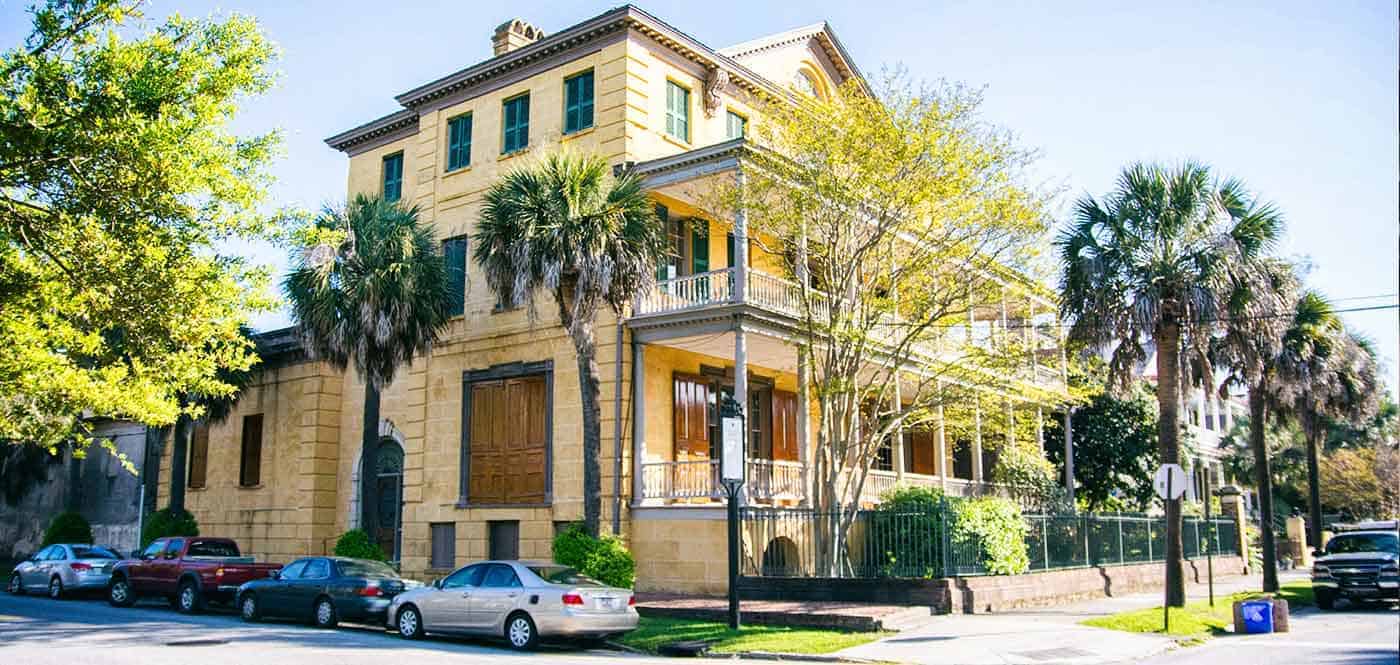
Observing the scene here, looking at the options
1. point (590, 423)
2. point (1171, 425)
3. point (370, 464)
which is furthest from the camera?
point (370, 464)

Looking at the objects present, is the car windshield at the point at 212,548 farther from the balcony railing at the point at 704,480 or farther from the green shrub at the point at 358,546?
the balcony railing at the point at 704,480

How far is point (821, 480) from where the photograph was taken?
922 inches

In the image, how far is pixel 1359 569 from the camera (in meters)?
22.8

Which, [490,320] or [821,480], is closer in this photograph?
[821,480]

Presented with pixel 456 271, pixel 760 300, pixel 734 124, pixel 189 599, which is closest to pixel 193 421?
pixel 456 271

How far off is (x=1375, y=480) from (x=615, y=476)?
37241 mm

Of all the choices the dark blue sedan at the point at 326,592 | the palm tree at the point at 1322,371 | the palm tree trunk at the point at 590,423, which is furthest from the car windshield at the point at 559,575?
the palm tree at the point at 1322,371

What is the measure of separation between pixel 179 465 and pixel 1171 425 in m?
26.3

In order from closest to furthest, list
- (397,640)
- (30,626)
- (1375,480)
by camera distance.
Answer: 1. (397,640)
2. (30,626)
3. (1375,480)

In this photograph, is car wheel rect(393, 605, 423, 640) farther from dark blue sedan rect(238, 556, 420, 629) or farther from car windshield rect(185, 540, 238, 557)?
car windshield rect(185, 540, 238, 557)

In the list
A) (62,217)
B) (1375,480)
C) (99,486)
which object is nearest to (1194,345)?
(62,217)

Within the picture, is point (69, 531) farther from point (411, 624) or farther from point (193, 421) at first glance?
point (411, 624)

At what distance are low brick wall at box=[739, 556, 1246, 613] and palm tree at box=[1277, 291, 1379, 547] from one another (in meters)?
9.73

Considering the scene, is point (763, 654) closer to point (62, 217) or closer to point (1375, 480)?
point (62, 217)
